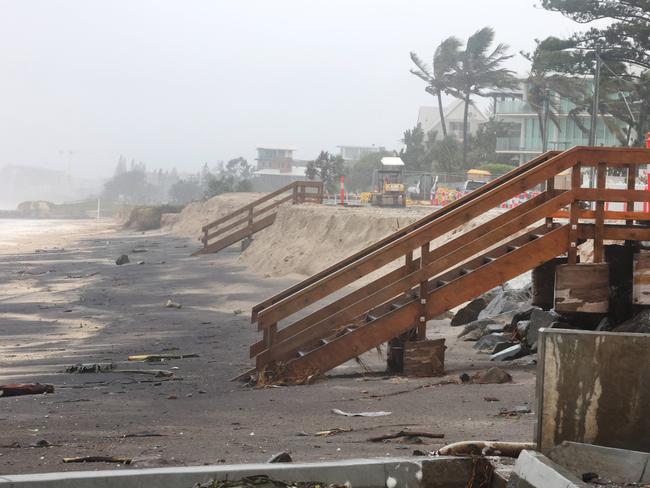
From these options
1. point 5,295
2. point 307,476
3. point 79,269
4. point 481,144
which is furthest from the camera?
point 481,144

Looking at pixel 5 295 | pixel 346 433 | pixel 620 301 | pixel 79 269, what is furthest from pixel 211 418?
pixel 79 269

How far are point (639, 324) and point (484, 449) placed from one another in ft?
16.2

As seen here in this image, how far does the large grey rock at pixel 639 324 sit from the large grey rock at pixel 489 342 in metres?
1.96

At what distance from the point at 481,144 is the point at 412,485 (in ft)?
269

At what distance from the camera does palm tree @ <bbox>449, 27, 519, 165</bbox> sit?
9212cm

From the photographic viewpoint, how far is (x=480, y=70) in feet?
305

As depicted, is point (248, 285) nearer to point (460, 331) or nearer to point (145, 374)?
point (460, 331)

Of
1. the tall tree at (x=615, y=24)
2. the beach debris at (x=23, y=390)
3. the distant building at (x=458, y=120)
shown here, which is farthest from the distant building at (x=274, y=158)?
the beach debris at (x=23, y=390)

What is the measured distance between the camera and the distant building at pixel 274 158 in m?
178

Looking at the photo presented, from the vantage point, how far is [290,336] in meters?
11.7

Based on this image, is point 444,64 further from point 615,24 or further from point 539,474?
point 539,474

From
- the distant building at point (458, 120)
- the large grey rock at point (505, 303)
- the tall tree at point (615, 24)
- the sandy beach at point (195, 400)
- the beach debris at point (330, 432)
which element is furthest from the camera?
the distant building at point (458, 120)

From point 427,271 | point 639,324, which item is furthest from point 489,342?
point 639,324

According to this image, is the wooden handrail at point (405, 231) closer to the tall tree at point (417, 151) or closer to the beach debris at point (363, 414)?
the beach debris at point (363, 414)
